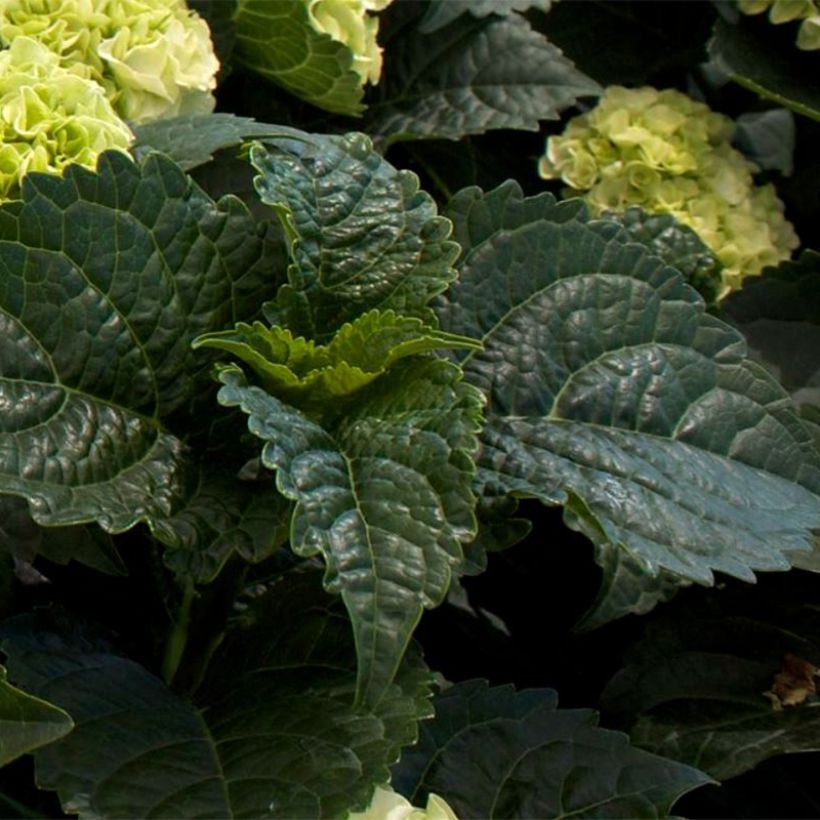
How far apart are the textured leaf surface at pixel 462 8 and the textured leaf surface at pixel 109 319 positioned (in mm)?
401

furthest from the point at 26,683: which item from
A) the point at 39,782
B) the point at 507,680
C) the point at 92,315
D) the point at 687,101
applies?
the point at 687,101

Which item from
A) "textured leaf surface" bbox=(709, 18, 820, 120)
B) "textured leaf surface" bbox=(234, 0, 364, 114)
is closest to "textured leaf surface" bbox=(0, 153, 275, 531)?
"textured leaf surface" bbox=(234, 0, 364, 114)

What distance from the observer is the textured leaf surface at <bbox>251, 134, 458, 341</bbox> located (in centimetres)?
64

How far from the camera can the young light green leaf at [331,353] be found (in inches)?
23.6

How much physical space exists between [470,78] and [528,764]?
530 mm

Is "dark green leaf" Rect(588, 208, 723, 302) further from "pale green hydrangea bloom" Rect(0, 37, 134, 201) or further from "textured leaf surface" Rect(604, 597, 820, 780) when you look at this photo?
"pale green hydrangea bloom" Rect(0, 37, 134, 201)

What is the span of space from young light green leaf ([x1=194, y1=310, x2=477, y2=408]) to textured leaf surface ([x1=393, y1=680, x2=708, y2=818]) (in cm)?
19

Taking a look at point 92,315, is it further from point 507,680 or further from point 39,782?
point 507,680

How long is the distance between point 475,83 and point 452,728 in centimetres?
51

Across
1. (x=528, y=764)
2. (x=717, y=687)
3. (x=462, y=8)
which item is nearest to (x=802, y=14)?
(x=462, y=8)

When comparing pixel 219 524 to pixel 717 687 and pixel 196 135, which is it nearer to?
pixel 196 135

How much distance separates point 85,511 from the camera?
55 centimetres

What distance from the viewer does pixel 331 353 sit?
0.62m

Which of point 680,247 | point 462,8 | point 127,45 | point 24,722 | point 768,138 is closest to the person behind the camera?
point 24,722
